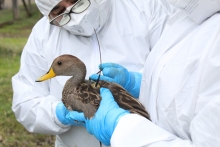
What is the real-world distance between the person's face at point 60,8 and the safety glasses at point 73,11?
33 millimetres

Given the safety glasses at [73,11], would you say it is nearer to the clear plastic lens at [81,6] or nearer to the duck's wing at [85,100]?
the clear plastic lens at [81,6]

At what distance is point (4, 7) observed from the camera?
2266 centimetres

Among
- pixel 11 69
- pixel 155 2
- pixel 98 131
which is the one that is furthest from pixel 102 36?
pixel 11 69

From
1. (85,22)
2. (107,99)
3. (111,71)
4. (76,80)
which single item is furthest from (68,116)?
(85,22)

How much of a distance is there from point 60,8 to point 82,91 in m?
0.68

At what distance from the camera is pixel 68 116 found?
2.50 m

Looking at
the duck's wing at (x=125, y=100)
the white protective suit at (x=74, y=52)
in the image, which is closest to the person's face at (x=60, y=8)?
the white protective suit at (x=74, y=52)

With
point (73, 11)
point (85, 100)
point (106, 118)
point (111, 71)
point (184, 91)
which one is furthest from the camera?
point (73, 11)

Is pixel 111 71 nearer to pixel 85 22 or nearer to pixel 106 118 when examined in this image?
pixel 85 22

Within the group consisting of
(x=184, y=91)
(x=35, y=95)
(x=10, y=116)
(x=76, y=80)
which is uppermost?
(x=184, y=91)

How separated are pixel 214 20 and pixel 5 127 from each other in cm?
383

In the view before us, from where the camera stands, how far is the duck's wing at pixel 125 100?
1962mm

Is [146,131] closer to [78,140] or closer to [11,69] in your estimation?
[78,140]

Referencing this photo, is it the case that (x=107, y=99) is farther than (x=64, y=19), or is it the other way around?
(x=64, y=19)
